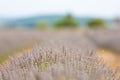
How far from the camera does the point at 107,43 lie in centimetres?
2258

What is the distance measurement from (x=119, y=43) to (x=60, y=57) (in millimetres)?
17772

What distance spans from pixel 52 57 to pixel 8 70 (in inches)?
18.6

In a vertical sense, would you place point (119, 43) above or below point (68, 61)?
below

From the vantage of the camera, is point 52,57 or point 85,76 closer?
point 85,76

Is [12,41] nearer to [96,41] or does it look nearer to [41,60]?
[96,41]

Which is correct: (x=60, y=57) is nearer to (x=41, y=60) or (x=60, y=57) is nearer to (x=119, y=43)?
(x=41, y=60)

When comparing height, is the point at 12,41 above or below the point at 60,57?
below

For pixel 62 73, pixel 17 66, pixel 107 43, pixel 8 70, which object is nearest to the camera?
pixel 62 73

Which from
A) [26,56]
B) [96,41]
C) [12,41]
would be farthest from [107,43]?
[26,56]

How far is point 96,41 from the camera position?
22.9 meters

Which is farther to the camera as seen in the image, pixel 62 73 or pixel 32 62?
pixel 32 62

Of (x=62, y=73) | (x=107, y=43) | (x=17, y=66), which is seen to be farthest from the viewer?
(x=107, y=43)

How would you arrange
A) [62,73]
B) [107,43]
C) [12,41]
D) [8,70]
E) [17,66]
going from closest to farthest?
[62,73]
[8,70]
[17,66]
[12,41]
[107,43]

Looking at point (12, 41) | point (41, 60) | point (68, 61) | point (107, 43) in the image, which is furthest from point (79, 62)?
point (107, 43)
